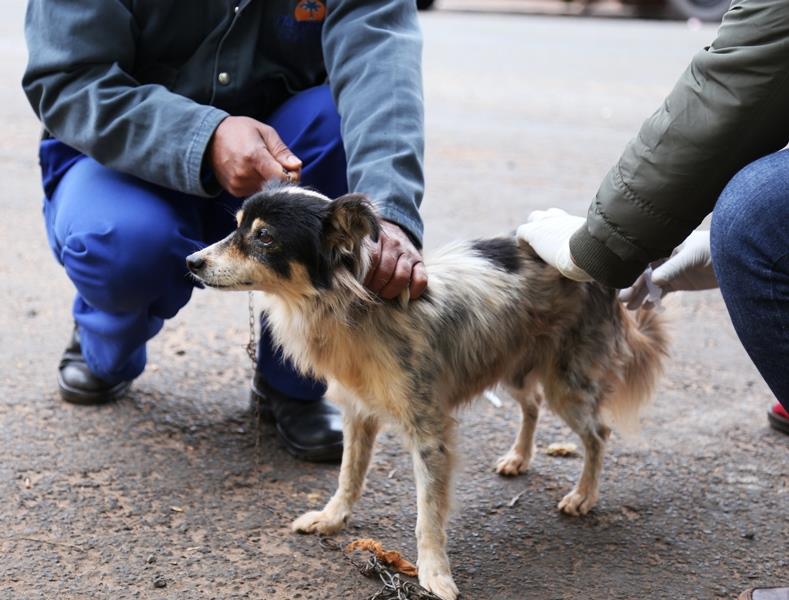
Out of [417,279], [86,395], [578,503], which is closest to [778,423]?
[578,503]

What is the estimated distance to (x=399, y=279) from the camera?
2.74 m

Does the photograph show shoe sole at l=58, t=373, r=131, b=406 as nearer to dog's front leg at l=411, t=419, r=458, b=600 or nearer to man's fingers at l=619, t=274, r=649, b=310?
dog's front leg at l=411, t=419, r=458, b=600

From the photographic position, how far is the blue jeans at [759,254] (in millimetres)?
2305

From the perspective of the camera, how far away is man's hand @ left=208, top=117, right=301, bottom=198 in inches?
114

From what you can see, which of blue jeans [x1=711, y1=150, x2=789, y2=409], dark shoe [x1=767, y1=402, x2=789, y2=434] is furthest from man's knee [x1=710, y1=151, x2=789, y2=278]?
dark shoe [x1=767, y1=402, x2=789, y2=434]

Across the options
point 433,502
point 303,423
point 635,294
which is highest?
point 635,294

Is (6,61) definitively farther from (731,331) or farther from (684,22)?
(684,22)

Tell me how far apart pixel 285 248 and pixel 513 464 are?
1160 millimetres

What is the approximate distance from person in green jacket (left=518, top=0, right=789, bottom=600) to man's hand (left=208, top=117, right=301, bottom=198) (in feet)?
2.91

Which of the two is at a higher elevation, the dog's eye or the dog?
the dog's eye

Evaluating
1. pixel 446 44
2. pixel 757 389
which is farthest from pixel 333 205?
pixel 446 44

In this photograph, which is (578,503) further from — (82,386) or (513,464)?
(82,386)

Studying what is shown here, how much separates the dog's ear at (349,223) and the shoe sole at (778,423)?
1782mm

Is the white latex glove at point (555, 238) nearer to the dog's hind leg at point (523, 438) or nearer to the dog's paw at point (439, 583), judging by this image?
the dog's hind leg at point (523, 438)
